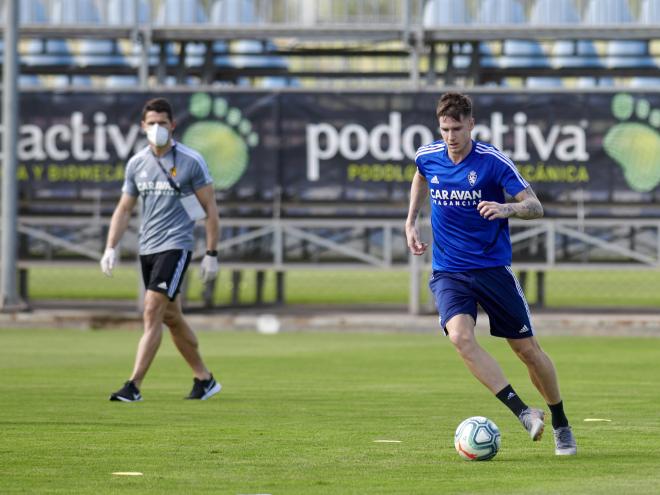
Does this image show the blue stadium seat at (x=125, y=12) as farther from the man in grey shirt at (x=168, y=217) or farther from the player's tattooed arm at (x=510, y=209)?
the player's tattooed arm at (x=510, y=209)

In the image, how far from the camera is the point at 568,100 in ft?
76.9

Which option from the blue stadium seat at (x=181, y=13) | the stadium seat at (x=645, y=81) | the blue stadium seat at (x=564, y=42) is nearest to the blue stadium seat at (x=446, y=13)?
the blue stadium seat at (x=564, y=42)

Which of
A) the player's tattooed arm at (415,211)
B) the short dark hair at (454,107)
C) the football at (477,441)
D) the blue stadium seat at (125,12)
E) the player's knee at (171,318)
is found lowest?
the player's knee at (171,318)

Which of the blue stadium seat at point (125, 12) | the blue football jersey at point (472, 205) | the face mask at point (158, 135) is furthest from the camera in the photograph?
the blue stadium seat at point (125, 12)

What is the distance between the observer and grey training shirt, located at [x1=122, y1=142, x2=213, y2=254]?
1343cm

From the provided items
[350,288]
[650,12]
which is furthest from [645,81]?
[350,288]

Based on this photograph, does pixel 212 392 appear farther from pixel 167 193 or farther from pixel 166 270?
pixel 167 193

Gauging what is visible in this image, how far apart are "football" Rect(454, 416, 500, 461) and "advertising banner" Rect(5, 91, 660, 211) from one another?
46.6 feet

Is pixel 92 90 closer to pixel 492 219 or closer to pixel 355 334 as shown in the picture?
pixel 355 334

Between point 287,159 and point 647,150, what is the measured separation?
5270 mm

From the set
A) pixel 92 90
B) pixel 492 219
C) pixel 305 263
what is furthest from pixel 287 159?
pixel 492 219

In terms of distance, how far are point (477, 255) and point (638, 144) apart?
14.0m

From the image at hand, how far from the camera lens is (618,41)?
25891 mm

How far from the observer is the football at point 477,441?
9.22 m
